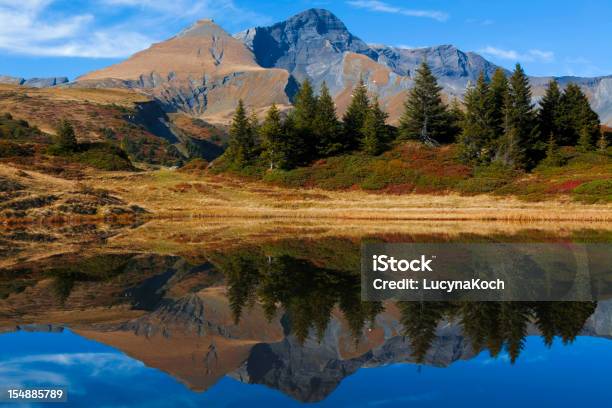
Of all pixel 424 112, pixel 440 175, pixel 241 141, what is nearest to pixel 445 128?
pixel 424 112

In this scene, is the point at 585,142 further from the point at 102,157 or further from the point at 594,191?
the point at 102,157

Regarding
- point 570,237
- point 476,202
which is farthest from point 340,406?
point 476,202

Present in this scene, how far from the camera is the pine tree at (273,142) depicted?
72.3 metres

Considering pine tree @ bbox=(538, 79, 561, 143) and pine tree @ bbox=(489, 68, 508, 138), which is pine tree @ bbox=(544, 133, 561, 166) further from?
pine tree @ bbox=(538, 79, 561, 143)

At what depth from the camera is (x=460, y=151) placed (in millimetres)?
69625

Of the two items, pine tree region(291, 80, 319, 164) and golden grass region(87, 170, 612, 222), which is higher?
pine tree region(291, 80, 319, 164)

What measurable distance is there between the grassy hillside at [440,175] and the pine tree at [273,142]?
1.59m

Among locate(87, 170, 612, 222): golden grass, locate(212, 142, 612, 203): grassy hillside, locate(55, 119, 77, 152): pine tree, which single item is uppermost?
locate(55, 119, 77, 152): pine tree

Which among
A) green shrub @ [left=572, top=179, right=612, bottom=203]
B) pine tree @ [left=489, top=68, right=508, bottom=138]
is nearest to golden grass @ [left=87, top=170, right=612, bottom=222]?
green shrub @ [left=572, top=179, right=612, bottom=203]

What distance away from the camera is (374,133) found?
74.7 meters

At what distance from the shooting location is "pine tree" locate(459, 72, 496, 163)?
226ft

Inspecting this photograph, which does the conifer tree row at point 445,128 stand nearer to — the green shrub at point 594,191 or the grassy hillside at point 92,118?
the green shrub at point 594,191

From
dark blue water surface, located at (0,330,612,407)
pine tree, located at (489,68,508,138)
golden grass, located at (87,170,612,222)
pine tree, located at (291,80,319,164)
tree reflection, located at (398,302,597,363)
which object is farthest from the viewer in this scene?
pine tree, located at (291,80,319,164)

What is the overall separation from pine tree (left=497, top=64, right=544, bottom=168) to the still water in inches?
2092
